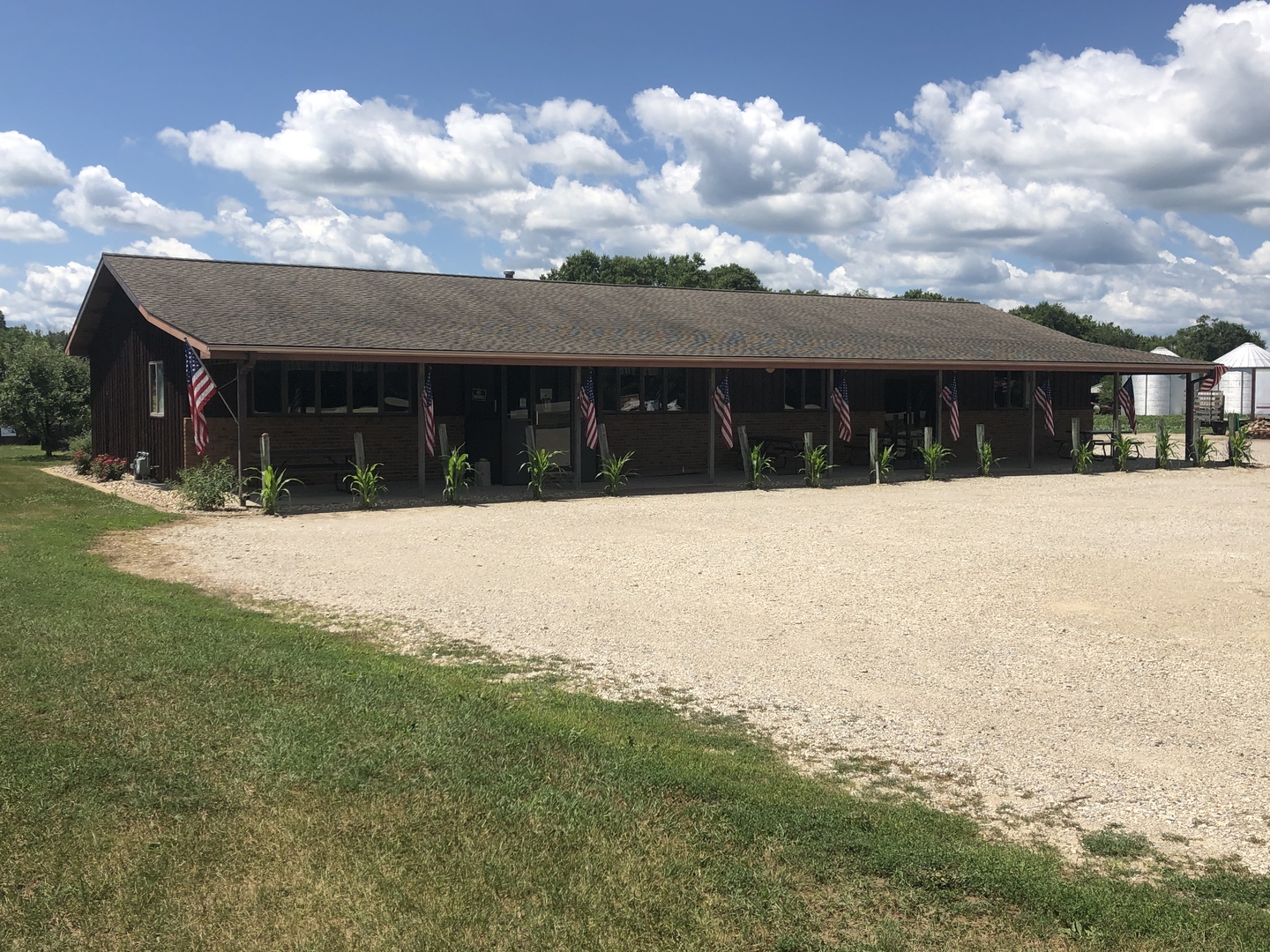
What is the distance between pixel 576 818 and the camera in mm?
4594

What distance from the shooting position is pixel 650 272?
236ft

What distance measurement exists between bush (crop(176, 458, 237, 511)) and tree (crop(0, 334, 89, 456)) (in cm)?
1444

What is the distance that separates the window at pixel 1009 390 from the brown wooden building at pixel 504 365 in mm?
62

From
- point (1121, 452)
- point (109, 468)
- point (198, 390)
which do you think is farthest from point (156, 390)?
point (1121, 452)

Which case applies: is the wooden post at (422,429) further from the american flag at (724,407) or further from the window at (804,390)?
the window at (804,390)

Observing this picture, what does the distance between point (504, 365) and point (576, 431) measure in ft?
5.77

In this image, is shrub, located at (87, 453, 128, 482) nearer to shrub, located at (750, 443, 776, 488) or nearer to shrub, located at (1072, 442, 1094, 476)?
shrub, located at (750, 443, 776, 488)

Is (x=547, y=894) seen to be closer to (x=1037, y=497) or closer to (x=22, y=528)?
(x=22, y=528)

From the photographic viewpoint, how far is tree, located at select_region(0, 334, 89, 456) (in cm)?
2831

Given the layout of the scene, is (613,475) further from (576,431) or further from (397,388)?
(397,388)

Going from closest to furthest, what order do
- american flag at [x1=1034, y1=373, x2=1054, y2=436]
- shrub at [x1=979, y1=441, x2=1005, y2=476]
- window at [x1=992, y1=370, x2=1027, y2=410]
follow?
1. shrub at [x1=979, y1=441, x2=1005, y2=476]
2. american flag at [x1=1034, y1=373, x2=1054, y2=436]
3. window at [x1=992, y1=370, x2=1027, y2=410]

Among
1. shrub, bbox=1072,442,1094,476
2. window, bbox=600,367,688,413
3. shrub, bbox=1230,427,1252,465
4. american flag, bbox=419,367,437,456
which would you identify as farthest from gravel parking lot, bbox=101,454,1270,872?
shrub, bbox=1230,427,1252,465

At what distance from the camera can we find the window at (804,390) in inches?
937

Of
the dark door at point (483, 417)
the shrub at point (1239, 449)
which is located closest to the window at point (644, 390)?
the dark door at point (483, 417)
